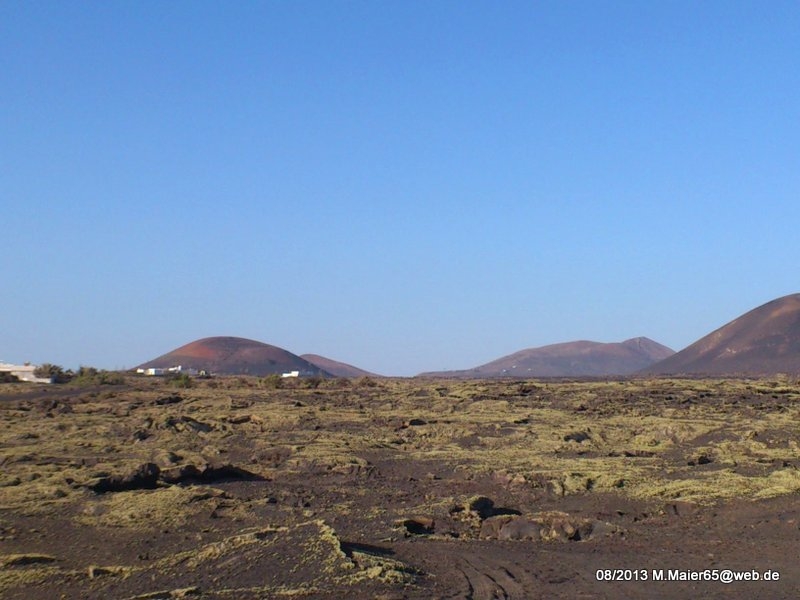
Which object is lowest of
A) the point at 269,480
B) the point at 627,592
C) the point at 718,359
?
the point at 627,592

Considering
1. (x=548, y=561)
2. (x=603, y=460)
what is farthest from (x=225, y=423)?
(x=548, y=561)

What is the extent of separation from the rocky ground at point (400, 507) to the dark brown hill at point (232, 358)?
11617 centimetres

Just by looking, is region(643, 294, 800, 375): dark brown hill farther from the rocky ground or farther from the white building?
the rocky ground

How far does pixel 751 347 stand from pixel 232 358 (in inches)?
3089

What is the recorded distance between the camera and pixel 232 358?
504 ft

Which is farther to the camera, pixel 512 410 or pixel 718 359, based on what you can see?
pixel 718 359

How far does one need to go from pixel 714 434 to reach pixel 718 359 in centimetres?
10335

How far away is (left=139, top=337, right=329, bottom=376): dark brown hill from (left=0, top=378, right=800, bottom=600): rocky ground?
116 metres

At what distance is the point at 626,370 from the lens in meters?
177

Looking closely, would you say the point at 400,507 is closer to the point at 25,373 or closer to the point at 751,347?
the point at 25,373

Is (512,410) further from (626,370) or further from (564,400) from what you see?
(626,370)

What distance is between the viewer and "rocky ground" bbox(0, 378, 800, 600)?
9633 mm

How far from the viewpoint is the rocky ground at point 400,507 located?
9.63 meters

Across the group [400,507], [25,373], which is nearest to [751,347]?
[25,373]
